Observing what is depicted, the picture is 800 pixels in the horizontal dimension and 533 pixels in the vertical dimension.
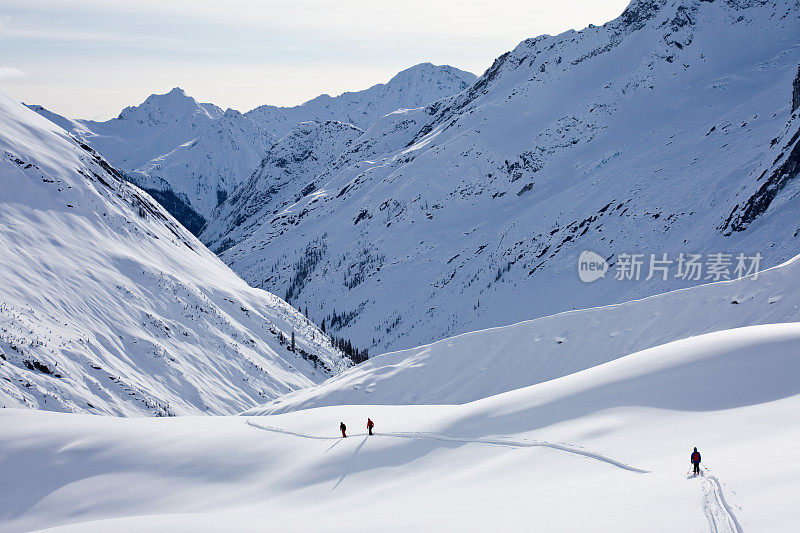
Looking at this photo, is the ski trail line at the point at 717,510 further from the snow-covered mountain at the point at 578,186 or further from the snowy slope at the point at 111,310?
the snow-covered mountain at the point at 578,186

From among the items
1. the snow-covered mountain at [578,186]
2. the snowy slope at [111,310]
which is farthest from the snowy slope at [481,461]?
the snow-covered mountain at [578,186]

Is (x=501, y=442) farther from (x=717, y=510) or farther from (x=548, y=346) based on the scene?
(x=548, y=346)

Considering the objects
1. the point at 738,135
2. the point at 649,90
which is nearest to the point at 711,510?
the point at 738,135

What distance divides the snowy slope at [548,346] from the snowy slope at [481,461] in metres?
12.5

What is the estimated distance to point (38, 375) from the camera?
4003 centimetres

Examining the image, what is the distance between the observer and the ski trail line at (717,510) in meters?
13.2

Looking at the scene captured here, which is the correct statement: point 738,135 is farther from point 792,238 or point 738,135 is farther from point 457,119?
point 457,119

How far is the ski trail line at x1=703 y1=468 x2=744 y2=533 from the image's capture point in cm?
1319

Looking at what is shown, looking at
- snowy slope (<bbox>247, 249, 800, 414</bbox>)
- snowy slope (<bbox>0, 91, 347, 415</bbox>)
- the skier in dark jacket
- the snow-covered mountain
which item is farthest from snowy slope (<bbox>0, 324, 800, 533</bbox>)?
the snow-covered mountain

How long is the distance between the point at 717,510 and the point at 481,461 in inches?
427

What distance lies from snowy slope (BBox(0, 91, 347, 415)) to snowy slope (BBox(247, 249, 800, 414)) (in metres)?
8.73

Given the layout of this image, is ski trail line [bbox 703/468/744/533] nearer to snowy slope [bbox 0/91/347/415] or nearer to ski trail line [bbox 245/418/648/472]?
ski trail line [bbox 245/418/648/472]

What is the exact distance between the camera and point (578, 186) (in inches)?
4845

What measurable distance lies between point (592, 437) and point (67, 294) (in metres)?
45.8
